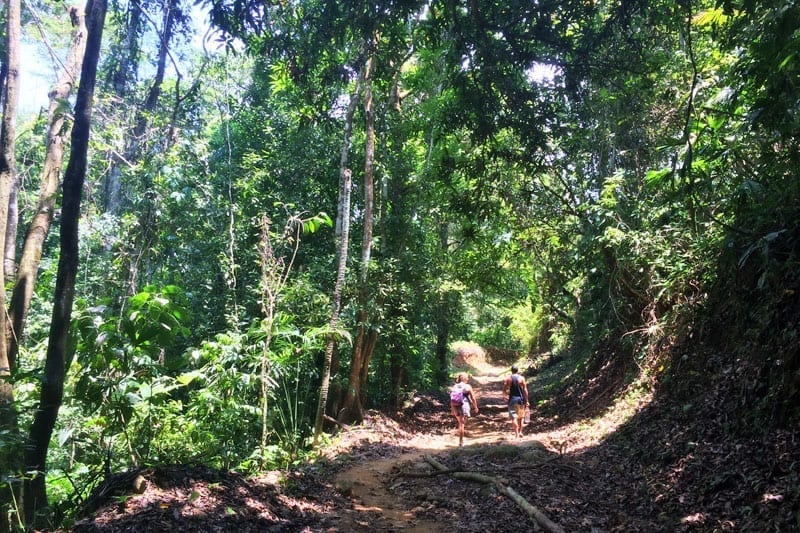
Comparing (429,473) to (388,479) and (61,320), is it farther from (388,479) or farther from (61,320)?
(61,320)

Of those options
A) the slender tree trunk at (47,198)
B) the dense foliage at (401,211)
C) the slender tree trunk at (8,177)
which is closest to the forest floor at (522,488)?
the dense foliage at (401,211)

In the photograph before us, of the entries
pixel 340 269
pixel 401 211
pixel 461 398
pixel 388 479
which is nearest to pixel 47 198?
pixel 340 269

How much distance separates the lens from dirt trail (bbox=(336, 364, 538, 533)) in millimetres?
5922

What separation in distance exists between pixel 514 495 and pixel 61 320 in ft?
16.8

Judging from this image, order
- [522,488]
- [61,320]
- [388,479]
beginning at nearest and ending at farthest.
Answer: [61,320]
[522,488]
[388,479]

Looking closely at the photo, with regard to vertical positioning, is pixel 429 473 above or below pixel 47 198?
below

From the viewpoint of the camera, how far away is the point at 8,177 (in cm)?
568

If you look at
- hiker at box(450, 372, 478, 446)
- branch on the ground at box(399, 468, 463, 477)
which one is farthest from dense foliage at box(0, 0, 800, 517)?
hiker at box(450, 372, 478, 446)

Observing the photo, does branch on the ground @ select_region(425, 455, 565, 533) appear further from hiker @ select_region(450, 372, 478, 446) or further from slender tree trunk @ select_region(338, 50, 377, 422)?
slender tree trunk @ select_region(338, 50, 377, 422)

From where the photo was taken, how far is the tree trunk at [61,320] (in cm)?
451

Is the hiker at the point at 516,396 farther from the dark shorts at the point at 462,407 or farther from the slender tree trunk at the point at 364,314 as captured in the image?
the slender tree trunk at the point at 364,314

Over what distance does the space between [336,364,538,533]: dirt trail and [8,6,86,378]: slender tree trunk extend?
4.29 metres

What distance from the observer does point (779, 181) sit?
21.1 feet

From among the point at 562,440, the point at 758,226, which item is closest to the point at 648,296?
the point at 562,440
